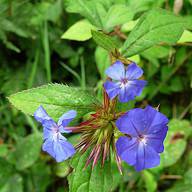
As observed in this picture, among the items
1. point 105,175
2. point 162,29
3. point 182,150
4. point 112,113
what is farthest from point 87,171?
point 182,150

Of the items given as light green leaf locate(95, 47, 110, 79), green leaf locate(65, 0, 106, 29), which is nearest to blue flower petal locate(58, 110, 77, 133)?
green leaf locate(65, 0, 106, 29)

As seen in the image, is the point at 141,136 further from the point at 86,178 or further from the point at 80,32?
the point at 80,32

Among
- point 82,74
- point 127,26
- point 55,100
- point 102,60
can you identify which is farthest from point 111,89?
point 82,74

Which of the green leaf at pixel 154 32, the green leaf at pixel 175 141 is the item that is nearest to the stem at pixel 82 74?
the green leaf at pixel 175 141

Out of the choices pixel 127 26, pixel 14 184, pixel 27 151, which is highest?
pixel 127 26

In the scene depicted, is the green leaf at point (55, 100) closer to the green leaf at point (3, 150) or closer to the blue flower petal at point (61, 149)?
the blue flower petal at point (61, 149)

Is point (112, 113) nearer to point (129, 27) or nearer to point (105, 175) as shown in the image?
point (105, 175)
